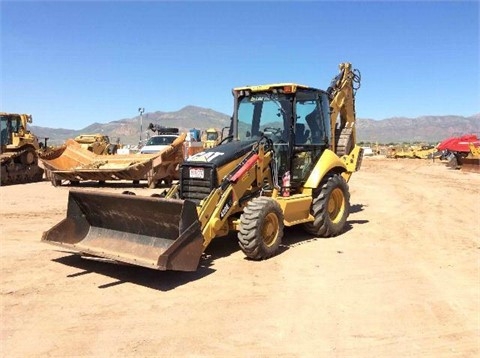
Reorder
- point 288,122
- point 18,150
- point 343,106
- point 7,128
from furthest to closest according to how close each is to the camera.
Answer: point 7,128
point 18,150
point 343,106
point 288,122

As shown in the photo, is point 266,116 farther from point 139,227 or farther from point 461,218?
point 461,218

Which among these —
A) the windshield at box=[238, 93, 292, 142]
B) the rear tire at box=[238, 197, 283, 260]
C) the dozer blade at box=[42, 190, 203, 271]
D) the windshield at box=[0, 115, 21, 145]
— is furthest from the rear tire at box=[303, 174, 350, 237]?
the windshield at box=[0, 115, 21, 145]

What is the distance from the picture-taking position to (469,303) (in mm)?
5496

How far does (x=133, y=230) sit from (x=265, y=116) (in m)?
3.08

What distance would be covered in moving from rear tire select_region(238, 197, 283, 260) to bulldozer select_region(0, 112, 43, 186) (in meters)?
14.6

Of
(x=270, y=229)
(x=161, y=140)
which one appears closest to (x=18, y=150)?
(x=161, y=140)

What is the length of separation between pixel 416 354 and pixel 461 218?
7593 mm

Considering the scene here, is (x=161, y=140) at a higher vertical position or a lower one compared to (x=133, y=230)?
higher

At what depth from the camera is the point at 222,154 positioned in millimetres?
7254

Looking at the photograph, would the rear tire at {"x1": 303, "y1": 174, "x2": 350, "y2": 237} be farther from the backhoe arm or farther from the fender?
the backhoe arm

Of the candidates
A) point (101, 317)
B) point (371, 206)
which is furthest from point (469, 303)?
point (371, 206)

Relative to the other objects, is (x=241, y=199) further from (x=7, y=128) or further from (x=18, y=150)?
(x=7, y=128)

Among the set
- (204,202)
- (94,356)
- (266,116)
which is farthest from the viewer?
(266,116)

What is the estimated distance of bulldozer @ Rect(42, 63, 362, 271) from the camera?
20.5 feet
